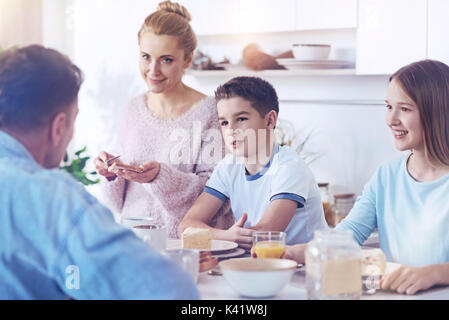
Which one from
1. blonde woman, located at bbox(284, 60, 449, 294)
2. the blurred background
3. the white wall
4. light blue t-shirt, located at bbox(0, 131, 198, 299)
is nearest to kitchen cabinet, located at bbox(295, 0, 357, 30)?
the blurred background

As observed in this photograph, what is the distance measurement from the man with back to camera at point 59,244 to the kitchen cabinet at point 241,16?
210 centimetres

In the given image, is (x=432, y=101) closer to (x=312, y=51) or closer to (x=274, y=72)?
(x=312, y=51)

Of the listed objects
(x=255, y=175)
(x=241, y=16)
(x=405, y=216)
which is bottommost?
(x=405, y=216)

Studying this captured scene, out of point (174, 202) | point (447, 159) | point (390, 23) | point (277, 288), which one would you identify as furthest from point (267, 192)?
point (390, 23)

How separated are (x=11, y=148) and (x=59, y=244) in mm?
173

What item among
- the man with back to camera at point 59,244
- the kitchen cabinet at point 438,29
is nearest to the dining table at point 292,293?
the man with back to camera at point 59,244

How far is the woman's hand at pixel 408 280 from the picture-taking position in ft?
3.87

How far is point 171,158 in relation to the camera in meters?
2.13

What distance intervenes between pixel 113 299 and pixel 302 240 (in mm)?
1021

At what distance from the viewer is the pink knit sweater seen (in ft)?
6.73

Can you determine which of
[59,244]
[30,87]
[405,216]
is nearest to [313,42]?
[405,216]

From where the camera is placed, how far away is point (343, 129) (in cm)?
292
